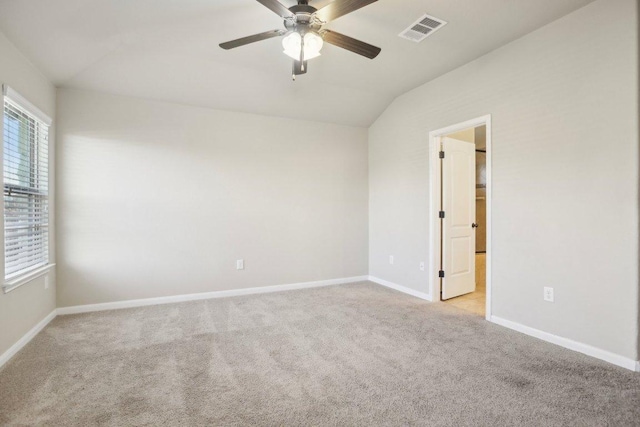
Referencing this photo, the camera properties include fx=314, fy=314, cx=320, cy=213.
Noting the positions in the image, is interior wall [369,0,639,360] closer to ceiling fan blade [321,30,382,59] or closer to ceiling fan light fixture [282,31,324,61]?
ceiling fan blade [321,30,382,59]

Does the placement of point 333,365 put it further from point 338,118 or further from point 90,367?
point 338,118

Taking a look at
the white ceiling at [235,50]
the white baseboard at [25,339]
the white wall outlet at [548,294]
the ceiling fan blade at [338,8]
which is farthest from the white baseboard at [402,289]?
the white baseboard at [25,339]

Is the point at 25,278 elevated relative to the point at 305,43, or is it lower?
lower

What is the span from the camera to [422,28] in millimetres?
2676

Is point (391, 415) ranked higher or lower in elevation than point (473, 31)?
lower

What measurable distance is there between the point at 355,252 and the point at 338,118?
6.87 feet

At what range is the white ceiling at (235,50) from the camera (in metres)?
2.38

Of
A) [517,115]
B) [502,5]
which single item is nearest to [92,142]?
Result: [502,5]

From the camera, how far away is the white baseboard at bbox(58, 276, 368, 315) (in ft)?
11.6

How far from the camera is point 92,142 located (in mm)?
3531

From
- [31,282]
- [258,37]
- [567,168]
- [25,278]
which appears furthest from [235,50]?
[567,168]

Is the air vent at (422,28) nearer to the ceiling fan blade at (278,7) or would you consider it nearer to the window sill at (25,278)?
the ceiling fan blade at (278,7)

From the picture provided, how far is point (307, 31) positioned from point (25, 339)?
3417 mm

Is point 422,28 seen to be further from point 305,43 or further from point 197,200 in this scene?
point 197,200
